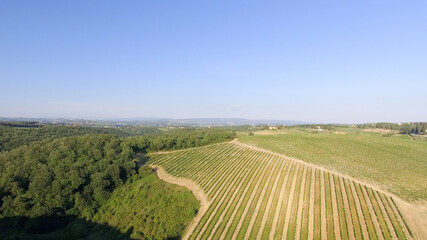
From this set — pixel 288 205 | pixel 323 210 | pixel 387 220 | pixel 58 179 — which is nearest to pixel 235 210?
pixel 288 205

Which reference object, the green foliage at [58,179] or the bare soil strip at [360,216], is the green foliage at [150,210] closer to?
the green foliage at [58,179]

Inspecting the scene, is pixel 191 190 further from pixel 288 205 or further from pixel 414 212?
pixel 414 212

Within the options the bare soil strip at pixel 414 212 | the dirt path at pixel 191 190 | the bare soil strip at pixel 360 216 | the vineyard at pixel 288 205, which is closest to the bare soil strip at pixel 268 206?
the vineyard at pixel 288 205

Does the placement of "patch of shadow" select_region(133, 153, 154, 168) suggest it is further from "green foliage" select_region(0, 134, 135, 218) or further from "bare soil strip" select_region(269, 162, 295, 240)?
"bare soil strip" select_region(269, 162, 295, 240)

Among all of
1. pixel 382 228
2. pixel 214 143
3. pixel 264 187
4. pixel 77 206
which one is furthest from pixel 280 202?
pixel 214 143

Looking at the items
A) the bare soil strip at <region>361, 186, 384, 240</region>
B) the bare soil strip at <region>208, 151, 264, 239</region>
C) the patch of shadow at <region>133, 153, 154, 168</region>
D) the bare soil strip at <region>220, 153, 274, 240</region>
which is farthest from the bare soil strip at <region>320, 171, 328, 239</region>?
the patch of shadow at <region>133, 153, 154, 168</region>
